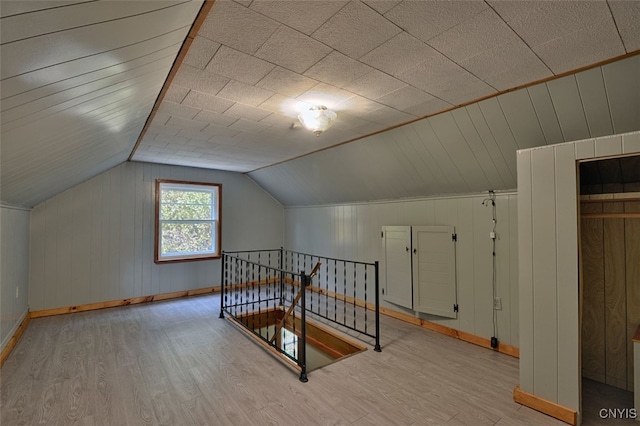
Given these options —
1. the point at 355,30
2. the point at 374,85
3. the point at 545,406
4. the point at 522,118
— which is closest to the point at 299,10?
the point at 355,30

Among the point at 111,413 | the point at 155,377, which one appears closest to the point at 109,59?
the point at 111,413

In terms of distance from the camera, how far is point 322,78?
2.08 m

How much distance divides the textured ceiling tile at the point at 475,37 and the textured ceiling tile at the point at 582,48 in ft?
0.94

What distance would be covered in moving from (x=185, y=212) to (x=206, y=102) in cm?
351

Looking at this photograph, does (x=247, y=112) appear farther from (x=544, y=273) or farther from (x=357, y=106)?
(x=544, y=273)

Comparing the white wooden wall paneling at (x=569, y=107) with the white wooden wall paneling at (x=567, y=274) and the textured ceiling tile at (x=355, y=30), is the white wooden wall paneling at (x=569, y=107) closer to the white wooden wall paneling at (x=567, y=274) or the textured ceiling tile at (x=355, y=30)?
the white wooden wall paneling at (x=567, y=274)

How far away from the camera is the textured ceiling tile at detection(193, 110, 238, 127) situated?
2.79m

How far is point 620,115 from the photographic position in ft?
6.81

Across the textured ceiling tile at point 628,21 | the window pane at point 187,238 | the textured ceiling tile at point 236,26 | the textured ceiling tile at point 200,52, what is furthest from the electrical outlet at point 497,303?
the window pane at point 187,238

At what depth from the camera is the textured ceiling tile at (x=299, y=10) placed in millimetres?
1335

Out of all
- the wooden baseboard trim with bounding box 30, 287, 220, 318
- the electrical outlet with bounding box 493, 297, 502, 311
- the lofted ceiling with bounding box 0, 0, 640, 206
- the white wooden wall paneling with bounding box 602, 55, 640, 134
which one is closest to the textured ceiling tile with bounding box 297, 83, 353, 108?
the lofted ceiling with bounding box 0, 0, 640, 206

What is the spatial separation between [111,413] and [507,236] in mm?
3964

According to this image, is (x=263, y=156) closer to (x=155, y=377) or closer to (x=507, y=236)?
(x=155, y=377)

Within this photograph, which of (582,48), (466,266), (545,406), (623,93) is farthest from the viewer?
(466,266)
